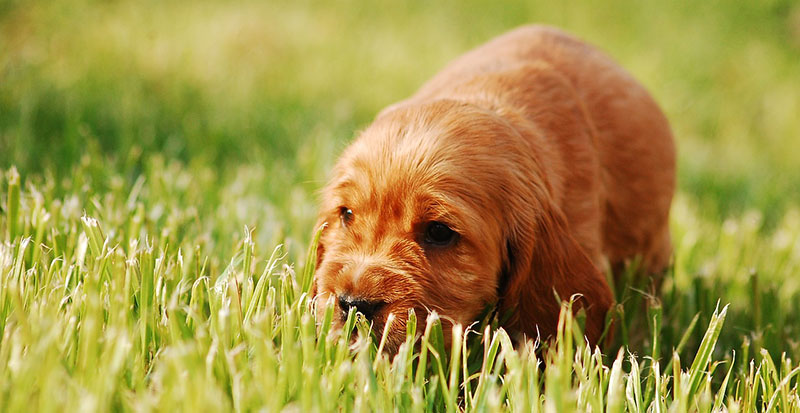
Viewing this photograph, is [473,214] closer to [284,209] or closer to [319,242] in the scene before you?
[319,242]

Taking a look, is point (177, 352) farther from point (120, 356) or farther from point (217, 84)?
point (217, 84)

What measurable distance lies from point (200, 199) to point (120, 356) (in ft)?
6.95

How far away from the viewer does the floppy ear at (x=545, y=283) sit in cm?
267

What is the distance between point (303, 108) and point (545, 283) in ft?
11.0

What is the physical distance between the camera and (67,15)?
617 cm

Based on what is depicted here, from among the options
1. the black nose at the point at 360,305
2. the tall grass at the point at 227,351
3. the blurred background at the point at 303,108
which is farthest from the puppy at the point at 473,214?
the blurred background at the point at 303,108

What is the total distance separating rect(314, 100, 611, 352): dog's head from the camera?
244cm

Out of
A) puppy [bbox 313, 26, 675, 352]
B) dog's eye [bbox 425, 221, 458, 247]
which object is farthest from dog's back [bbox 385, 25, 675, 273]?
dog's eye [bbox 425, 221, 458, 247]

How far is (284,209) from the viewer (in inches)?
157

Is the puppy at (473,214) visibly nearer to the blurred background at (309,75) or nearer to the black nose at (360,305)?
the black nose at (360,305)

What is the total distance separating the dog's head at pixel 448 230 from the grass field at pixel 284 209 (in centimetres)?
12

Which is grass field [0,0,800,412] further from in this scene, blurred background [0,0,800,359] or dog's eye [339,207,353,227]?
dog's eye [339,207,353,227]

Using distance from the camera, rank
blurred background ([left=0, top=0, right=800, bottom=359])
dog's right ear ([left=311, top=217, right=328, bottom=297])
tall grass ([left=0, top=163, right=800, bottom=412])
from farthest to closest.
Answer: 1. blurred background ([left=0, top=0, right=800, bottom=359])
2. dog's right ear ([left=311, top=217, right=328, bottom=297])
3. tall grass ([left=0, top=163, right=800, bottom=412])

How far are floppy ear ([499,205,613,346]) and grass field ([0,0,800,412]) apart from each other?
101mm
